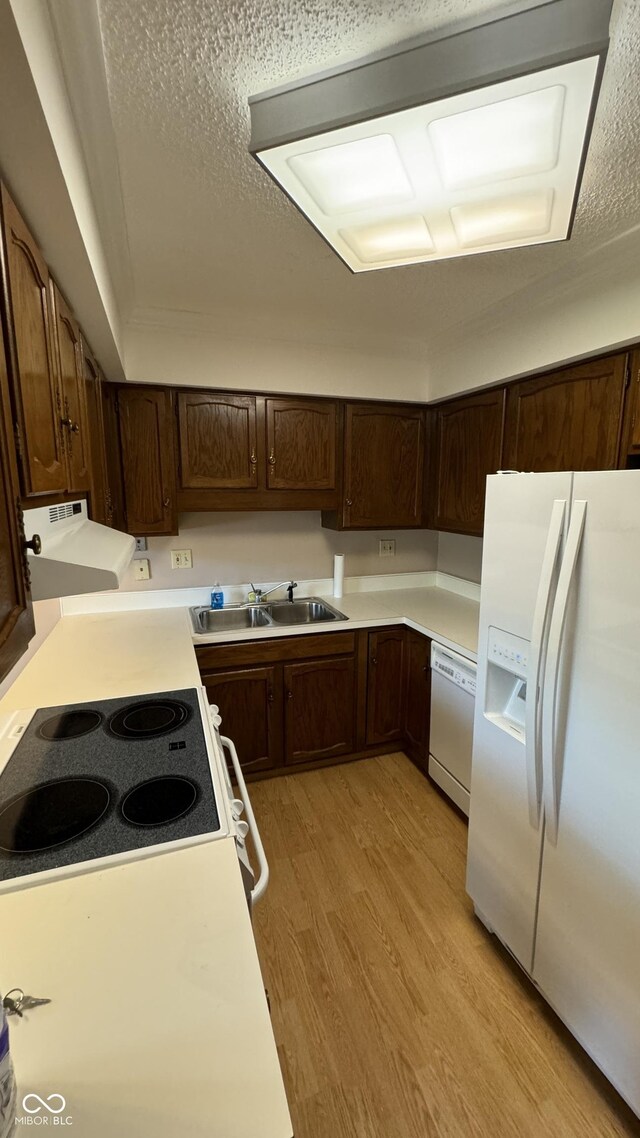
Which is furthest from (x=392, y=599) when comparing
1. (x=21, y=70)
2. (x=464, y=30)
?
(x=21, y=70)

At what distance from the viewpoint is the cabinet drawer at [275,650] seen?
88.8 inches

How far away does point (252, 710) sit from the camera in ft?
7.84

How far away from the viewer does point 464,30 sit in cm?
82

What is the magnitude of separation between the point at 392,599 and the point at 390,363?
1.42m

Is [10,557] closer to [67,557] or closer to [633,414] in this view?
[67,557]

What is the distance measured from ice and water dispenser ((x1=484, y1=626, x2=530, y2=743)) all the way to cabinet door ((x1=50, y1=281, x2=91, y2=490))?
4.52ft

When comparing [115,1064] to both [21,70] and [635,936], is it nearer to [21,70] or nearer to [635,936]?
[635,936]

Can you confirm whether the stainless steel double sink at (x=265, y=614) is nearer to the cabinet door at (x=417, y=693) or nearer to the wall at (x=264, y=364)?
the cabinet door at (x=417, y=693)

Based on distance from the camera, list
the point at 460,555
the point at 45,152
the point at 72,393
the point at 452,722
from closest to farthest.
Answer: the point at 45,152, the point at 72,393, the point at 452,722, the point at 460,555

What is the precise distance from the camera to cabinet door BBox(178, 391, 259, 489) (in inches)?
90.9

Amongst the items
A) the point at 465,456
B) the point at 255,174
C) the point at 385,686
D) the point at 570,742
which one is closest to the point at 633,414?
the point at 465,456

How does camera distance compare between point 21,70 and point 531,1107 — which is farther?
point 531,1107

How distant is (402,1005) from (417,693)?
51.8 inches

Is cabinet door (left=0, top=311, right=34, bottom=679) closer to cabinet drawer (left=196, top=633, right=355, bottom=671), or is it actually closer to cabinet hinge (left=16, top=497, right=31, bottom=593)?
cabinet hinge (left=16, top=497, right=31, bottom=593)
